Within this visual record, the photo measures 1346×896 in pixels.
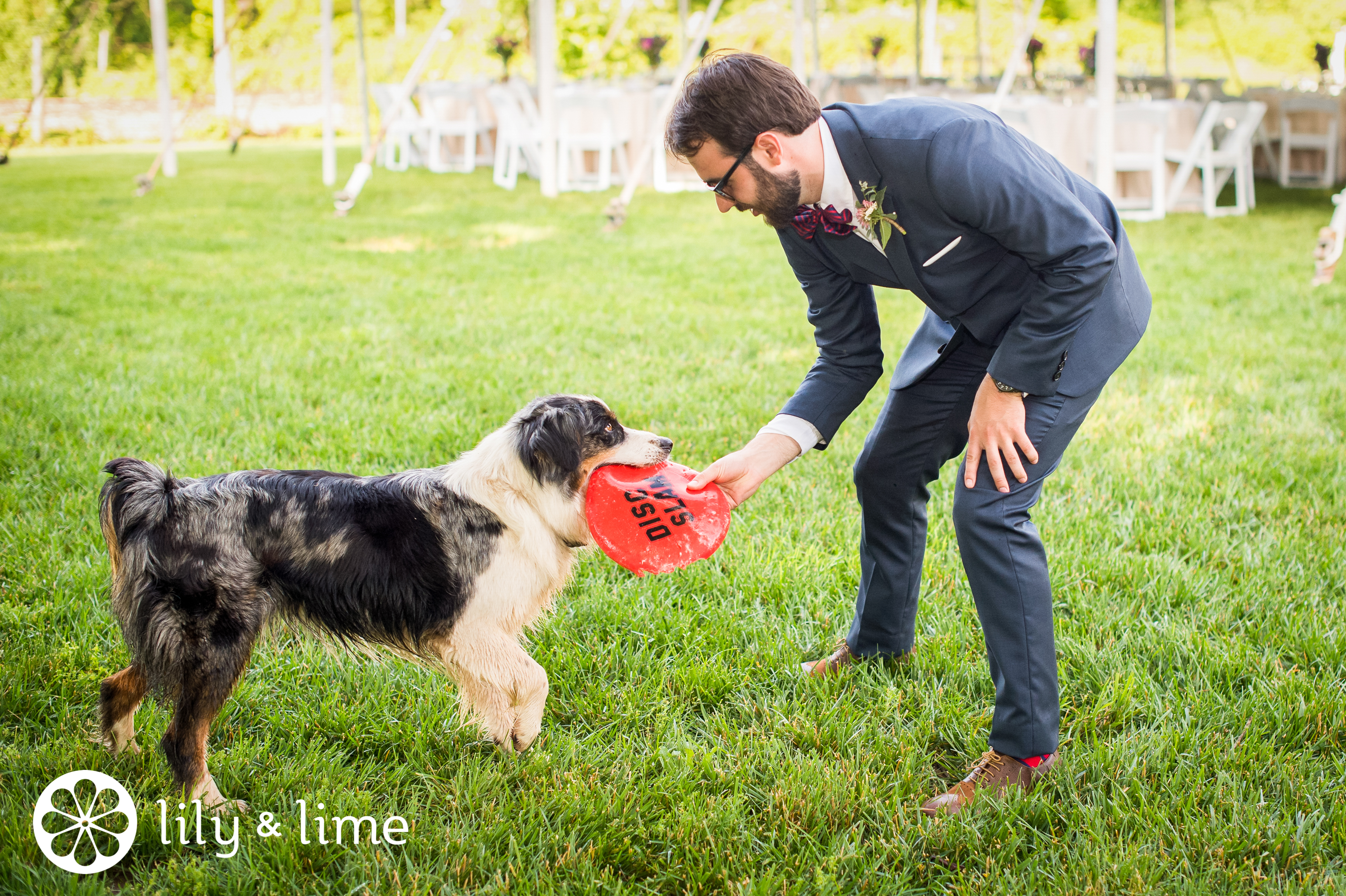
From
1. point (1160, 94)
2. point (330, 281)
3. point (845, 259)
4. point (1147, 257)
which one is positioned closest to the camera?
point (845, 259)

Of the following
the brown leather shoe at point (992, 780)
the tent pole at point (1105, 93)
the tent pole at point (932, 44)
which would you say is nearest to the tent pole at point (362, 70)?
the tent pole at point (1105, 93)

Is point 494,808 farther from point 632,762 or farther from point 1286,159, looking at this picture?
point 1286,159

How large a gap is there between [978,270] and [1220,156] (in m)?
12.2

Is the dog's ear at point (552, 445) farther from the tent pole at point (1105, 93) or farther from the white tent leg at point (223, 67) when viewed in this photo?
the white tent leg at point (223, 67)

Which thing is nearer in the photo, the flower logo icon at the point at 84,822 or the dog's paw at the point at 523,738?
the flower logo icon at the point at 84,822

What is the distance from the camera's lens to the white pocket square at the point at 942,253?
86.1 inches

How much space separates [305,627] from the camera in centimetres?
253

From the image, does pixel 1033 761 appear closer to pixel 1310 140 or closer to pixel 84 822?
pixel 84 822

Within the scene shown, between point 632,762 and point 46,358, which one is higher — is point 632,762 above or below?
below

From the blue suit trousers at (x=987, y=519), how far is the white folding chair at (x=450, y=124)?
16.0m

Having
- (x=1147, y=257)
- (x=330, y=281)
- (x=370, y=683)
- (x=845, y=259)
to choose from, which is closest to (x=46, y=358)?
(x=330, y=281)

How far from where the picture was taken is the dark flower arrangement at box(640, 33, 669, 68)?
16.3 m

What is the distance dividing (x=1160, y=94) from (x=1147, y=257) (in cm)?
852

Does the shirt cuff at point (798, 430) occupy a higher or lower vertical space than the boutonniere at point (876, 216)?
lower
